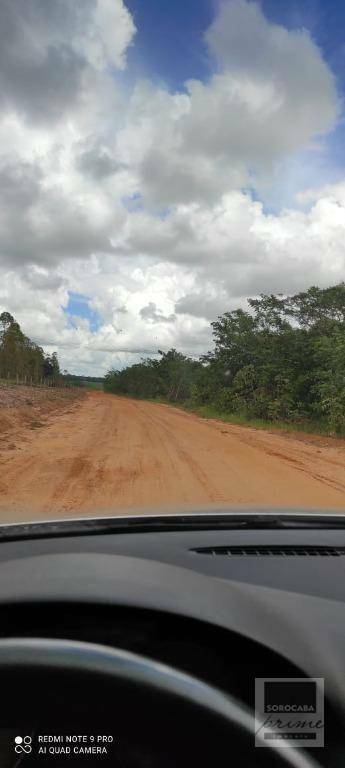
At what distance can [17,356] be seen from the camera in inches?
2598

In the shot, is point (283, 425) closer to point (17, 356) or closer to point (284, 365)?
point (284, 365)

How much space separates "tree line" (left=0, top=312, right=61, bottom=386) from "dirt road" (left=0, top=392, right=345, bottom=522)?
52.9 meters

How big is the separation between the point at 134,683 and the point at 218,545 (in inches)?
36.4

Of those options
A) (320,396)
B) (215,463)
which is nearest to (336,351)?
(320,396)

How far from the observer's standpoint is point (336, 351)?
1911cm

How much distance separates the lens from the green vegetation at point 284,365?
761 inches

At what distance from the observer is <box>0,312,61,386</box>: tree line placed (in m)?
65.8

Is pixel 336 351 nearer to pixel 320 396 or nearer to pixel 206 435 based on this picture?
pixel 320 396

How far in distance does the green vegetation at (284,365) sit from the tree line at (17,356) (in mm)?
38143

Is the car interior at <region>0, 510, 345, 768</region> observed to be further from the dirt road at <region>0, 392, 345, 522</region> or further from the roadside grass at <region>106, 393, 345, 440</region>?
the roadside grass at <region>106, 393, 345, 440</region>

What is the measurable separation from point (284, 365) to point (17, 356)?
48.6 metres

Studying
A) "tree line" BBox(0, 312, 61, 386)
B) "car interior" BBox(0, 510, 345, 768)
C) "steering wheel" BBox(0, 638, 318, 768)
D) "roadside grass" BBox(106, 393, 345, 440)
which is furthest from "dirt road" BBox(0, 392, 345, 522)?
"tree line" BBox(0, 312, 61, 386)

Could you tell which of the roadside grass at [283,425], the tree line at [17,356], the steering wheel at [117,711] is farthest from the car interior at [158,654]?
the tree line at [17,356]

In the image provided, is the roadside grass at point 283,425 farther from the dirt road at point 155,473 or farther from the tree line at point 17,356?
the tree line at point 17,356
